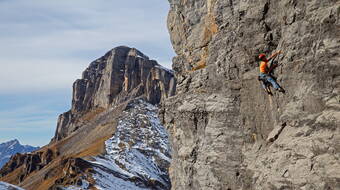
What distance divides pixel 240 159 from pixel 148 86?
140 meters

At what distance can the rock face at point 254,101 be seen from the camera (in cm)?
1378

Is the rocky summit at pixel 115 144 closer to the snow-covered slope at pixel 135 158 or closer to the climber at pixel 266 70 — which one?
the snow-covered slope at pixel 135 158

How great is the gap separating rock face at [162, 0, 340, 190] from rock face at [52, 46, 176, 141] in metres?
126

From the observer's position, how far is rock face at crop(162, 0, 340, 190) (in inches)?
543

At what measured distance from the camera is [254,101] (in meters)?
17.5

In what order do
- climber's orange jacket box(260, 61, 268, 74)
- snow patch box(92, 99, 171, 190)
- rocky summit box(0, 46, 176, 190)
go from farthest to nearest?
rocky summit box(0, 46, 176, 190) < snow patch box(92, 99, 171, 190) < climber's orange jacket box(260, 61, 268, 74)

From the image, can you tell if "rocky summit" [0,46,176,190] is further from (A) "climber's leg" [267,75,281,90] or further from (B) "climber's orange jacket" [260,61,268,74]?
(A) "climber's leg" [267,75,281,90]

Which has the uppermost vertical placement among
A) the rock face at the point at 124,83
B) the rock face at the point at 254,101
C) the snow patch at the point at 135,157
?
the rock face at the point at 124,83

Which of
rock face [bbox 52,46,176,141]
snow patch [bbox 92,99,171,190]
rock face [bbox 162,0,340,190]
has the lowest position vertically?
snow patch [bbox 92,99,171,190]

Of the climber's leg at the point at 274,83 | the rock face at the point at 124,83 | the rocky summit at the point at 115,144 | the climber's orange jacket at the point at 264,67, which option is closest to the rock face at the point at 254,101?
the climber's leg at the point at 274,83

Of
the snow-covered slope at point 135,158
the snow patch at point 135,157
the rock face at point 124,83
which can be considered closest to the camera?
the snow-covered slope at point 135,158

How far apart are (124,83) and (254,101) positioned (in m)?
160

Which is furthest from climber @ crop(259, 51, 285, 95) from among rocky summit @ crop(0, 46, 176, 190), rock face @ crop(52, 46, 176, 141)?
rock face @ crop(52, 46, 176, 141)

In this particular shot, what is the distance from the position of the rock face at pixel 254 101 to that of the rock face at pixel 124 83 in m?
126
